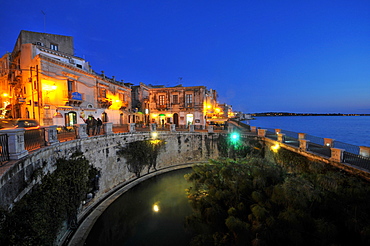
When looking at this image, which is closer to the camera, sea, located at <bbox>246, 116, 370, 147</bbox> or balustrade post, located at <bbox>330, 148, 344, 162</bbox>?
balustrade post, located at <bbox>330, 148, 344, 162</bbox>

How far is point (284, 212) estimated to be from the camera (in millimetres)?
5719

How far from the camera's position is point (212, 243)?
7246mm

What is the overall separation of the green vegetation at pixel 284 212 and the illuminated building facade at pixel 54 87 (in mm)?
11448

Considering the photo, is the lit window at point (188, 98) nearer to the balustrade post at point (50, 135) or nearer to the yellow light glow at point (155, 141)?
the yellow light glow at point (155, 141)

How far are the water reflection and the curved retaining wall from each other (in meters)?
1.85

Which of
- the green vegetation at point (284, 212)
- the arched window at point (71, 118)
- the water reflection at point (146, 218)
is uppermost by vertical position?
the arched window at point (71, 118)

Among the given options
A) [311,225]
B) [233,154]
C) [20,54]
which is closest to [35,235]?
[311,225]

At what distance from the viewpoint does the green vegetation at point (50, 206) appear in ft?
13.9

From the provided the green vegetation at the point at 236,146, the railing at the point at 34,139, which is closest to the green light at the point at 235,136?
the green vegetation at the point at 236,146

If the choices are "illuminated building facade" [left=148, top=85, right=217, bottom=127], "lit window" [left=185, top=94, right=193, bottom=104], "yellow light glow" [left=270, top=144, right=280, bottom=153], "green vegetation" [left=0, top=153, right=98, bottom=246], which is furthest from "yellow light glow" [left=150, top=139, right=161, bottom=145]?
"lit window" [left=185, top=94, right=193, bottom=104]

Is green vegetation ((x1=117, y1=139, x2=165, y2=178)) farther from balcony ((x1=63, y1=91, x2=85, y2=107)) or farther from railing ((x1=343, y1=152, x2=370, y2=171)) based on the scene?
railing ((x1=343, y1=152, x2=370, y2=171))

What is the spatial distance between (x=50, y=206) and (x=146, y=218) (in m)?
5.87

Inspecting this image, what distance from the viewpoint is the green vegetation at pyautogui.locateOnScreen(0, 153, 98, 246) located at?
13.9 ft

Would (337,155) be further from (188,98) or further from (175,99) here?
(175,99)
